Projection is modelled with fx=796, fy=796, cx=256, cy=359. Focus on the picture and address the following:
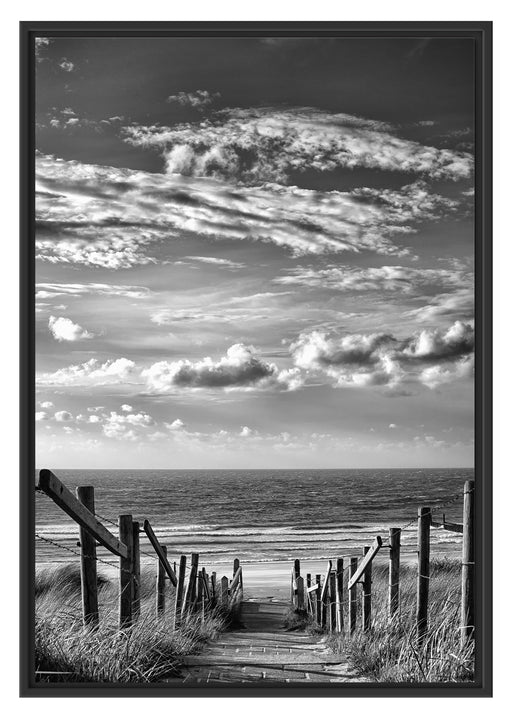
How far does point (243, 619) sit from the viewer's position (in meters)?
12.0

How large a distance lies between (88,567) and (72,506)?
0.77m

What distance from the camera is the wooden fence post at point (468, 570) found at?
550 centimetres

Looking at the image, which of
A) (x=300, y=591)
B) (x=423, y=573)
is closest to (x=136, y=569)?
(x=423, y=573)

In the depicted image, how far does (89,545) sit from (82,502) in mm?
299

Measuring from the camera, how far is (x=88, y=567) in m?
5.55

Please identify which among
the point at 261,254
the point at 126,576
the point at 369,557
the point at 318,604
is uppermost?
the point at 261,254

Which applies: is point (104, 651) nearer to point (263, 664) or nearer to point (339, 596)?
point (263, 664)

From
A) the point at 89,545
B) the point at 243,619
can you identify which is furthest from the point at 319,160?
the point at 243,619

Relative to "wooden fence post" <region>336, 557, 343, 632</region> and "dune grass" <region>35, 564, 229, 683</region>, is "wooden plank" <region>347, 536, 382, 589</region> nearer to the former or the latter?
"wooden fence post" <region>336, 557, 343, 632</region>

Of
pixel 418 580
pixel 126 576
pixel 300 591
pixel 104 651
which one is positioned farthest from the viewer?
pixel 300 591

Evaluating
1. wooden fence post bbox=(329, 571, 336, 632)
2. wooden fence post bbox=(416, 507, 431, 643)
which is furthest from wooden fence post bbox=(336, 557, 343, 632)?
wooden fence post bbox=(416, 507, 431, 643)

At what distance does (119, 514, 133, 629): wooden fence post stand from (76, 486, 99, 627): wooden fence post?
1.31 feet

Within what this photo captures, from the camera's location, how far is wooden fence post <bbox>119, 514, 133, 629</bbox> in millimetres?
6117

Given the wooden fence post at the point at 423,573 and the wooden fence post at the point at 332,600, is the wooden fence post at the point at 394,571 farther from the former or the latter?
the wooden fence post at the point at 332,600
